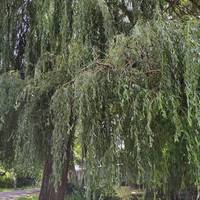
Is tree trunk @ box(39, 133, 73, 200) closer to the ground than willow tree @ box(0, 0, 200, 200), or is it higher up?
closer to the ground

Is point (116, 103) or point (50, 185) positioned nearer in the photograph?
point (116, 103)

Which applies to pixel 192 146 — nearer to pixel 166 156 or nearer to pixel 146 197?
pixel 166 156

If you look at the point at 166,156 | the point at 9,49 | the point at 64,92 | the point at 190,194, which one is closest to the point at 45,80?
the point at 64,92

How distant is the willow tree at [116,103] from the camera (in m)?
3.68

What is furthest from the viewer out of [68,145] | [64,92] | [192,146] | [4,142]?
[4,142]

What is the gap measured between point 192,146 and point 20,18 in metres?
3.06

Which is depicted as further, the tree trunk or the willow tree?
the tree trunk

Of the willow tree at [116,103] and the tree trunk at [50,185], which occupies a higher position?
the willow tree at [116,103]

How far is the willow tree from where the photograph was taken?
368 cm

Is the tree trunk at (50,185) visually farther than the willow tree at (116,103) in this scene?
Yes

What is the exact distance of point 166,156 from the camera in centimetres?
397

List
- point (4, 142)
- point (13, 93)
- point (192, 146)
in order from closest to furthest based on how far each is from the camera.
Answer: point (192, 146), point (13, 93), point (4, 142)

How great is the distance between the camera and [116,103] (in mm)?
3828

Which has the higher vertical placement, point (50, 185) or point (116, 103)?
point (116, 103)
